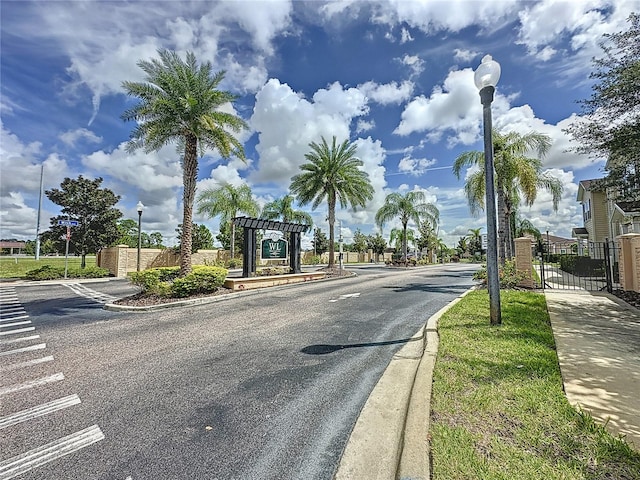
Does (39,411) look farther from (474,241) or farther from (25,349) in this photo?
(474,241)

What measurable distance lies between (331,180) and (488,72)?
56.3 ft

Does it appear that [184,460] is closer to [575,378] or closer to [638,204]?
[575,378]

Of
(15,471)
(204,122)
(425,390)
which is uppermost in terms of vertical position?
(204,122)

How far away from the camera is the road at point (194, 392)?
2.77 m

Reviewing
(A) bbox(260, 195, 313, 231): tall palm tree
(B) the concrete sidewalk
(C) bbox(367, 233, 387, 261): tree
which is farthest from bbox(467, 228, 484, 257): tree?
(B) the concrete sidewalk

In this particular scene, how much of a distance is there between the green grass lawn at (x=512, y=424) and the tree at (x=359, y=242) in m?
54.1

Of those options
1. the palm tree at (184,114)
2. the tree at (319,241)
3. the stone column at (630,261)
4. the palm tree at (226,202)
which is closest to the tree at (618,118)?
the stone column at (630,261)

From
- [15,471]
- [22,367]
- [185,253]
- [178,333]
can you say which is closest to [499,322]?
[178,333]

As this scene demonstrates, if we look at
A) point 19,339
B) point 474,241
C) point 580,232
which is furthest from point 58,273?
point 474,241

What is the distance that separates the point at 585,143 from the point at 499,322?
6.61 metres

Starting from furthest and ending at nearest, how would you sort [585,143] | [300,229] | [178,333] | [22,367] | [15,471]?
[300,229] → [585,143] → [178,333] → [22,367] → [15,471]

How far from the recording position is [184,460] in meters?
2.75

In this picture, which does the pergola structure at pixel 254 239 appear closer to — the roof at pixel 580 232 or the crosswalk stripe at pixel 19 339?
the crosswalk stripe at pixel 19 339

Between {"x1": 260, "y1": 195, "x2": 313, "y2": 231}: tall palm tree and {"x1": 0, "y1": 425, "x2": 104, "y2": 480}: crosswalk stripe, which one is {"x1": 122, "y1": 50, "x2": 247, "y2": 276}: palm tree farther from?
{"x1": 260, "y1": 195, "x2": 313, "y2": 231}: tall palm tree
